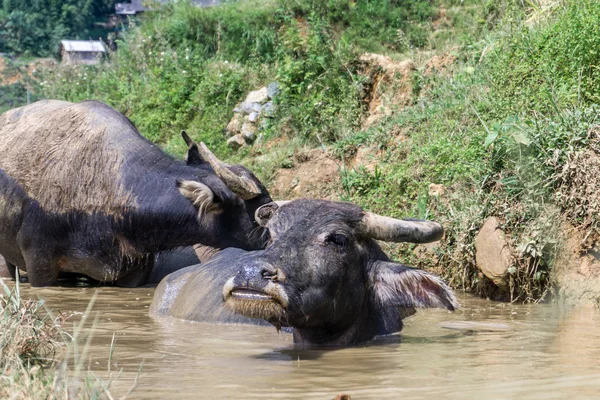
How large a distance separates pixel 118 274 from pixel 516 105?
3.90 meters

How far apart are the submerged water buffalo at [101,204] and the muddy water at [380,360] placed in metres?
1.54

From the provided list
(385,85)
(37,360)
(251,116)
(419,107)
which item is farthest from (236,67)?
(37,360)

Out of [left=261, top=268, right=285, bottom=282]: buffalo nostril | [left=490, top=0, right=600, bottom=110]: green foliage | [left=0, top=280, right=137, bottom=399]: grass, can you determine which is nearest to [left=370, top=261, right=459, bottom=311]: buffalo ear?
[left=261, top=268, right=285, bottom=282]: buffalo nostril

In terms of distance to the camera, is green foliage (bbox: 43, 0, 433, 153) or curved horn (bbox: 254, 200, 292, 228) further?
green foliage (bbox: 43, 0, 433, 153)

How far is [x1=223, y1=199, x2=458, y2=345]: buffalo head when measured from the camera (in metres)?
4.92

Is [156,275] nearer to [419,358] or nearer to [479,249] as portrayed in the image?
[479,249]

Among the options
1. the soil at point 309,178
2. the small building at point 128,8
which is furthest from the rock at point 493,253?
the small building at point 128,8

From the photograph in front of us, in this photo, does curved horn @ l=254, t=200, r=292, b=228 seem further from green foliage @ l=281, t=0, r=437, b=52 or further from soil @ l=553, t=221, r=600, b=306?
green foliage @ l=281, t=0, r=437, b=52

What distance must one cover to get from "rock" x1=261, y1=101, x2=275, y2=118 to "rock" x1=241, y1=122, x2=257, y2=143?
23 cm

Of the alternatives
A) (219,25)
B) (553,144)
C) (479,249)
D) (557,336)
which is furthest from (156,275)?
(219,25)

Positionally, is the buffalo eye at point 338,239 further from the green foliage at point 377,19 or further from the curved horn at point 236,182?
the green foliage at point 377,19

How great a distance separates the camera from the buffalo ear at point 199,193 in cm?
809

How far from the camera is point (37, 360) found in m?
4.46

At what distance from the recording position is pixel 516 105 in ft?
28.0
